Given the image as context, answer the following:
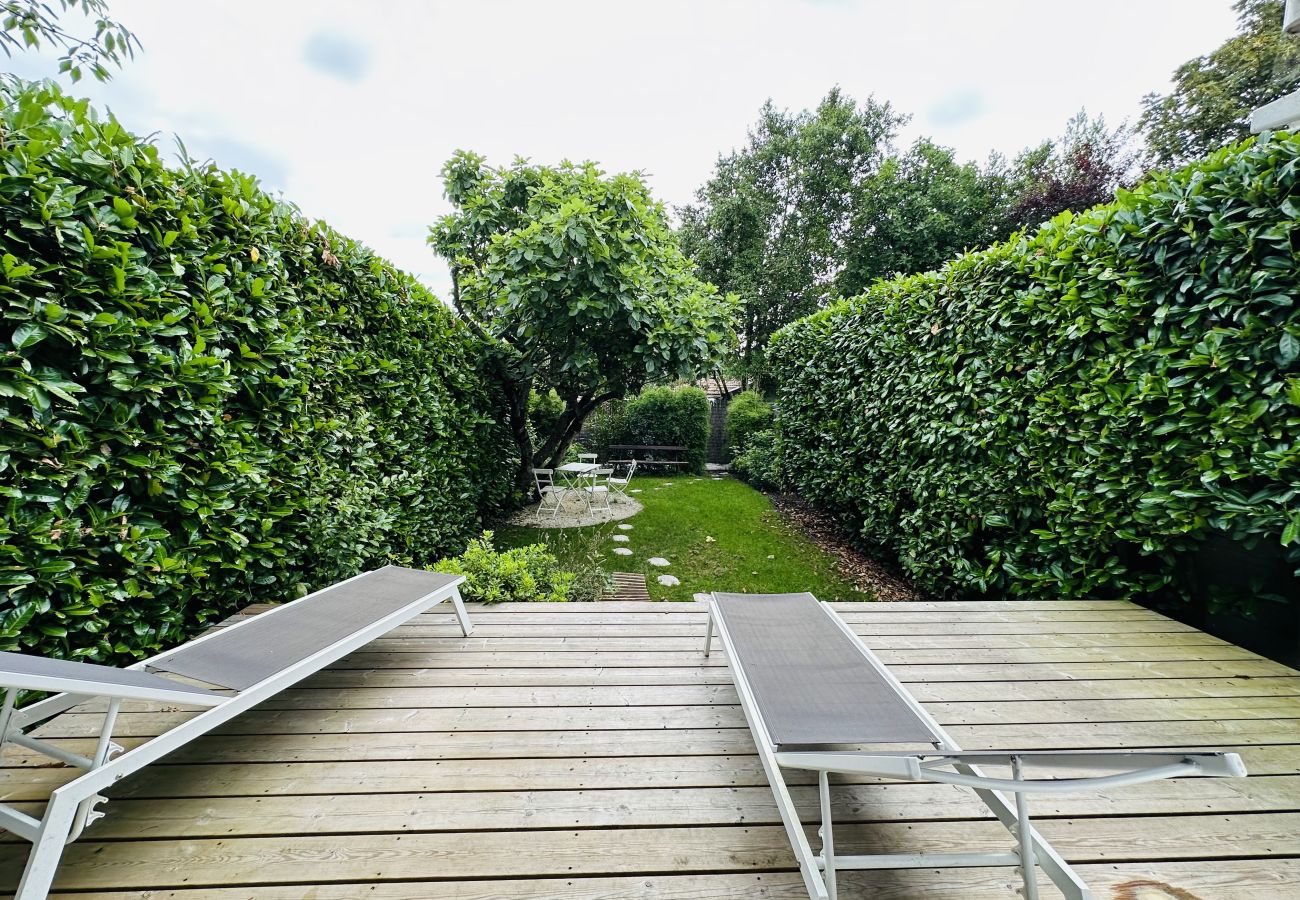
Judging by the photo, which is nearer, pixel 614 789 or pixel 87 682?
pixel 87 682

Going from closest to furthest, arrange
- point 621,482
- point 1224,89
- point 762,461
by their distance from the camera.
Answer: point 621,482
point 762,461
point 1224,89

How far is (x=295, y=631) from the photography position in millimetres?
2172

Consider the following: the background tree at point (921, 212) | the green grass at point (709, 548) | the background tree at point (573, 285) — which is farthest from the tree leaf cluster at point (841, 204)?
the background tree at point (573, 285)

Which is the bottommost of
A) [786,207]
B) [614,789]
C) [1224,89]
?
[614,789]

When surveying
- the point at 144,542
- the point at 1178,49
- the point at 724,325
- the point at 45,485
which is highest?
the point at 1178,49

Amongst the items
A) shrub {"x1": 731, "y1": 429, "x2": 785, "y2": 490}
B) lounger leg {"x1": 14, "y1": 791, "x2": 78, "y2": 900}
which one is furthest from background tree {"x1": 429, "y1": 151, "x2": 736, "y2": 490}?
lounger leg {"x1": 14, "y1": 791, "x2": 78, "y2": 900}

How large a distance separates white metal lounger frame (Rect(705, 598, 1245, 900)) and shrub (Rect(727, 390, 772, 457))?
10.0 m

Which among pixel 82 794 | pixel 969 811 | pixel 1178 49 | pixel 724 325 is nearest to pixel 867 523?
pixel 724 325

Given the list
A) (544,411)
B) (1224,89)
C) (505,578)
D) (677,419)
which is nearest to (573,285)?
(505,578)

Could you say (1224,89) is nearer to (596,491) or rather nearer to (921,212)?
(921,212)

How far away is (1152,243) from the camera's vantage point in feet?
8.61

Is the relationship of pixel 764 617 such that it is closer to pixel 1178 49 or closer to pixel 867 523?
pixel 867 523

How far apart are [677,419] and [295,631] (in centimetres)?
1103

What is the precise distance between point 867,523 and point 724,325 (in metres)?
2.99
